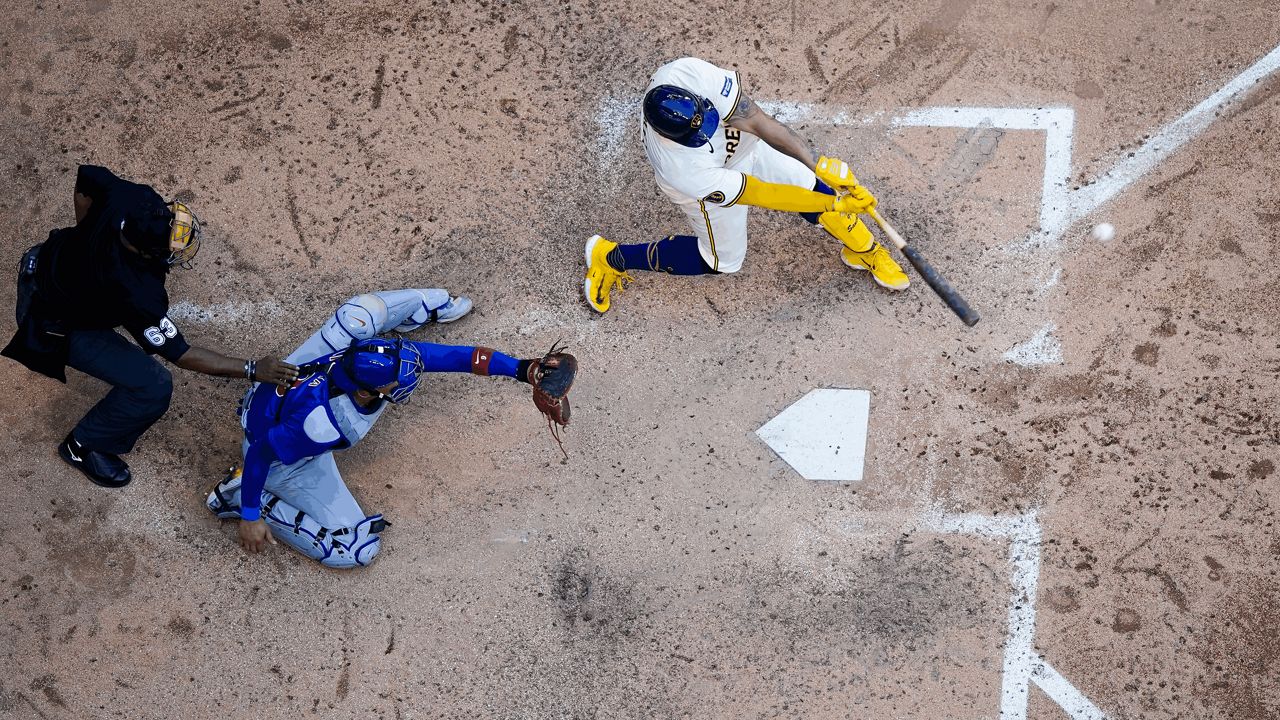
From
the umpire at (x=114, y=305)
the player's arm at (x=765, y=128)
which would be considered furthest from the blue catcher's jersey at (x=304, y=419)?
the player's arm at (x=765, y=128)

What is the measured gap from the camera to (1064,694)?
5117 millimetres

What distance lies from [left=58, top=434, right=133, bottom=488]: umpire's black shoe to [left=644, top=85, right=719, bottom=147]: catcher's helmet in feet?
10.7

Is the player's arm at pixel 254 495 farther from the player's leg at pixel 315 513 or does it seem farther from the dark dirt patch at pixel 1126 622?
the dark dirt patch at pixel 1126 622

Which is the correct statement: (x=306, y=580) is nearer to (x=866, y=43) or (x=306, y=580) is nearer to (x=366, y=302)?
(x=366, y=302)

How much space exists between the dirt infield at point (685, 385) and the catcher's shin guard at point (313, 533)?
0.52ft

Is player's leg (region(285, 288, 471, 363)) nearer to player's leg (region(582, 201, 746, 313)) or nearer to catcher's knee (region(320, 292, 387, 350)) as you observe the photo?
catcher's knee (region(320, 292, 387, 350))

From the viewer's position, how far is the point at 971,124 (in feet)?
19.8

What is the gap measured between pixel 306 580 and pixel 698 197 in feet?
8.96

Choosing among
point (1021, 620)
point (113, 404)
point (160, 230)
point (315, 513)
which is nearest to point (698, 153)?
point (160, 230)

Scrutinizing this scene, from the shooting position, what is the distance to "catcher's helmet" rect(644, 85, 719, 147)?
4812 mm

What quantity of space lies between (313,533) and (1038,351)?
12.2 ft

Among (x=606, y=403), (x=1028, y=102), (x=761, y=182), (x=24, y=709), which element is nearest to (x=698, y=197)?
(x=761, y=182)

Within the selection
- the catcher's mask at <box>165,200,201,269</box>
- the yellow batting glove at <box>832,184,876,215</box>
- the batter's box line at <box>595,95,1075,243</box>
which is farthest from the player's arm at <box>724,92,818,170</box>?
the catcher's mask at <box>165,200,201,269</box>

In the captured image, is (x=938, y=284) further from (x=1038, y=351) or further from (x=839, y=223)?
(x=1038, y=351)
